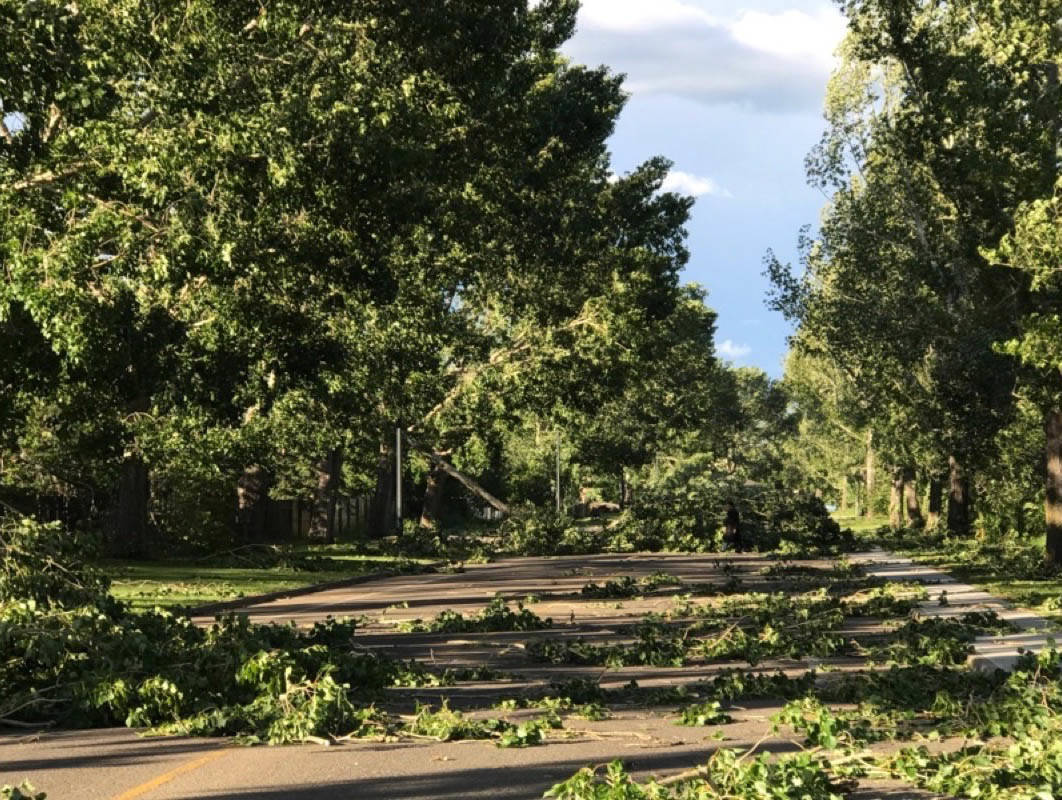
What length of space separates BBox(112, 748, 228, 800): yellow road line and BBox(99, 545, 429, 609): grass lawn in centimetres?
923

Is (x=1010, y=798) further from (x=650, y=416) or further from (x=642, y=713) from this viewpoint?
(x=650, y=416)

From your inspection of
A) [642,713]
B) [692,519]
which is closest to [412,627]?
[642,713]

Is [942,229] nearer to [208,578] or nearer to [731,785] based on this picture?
[208,578]

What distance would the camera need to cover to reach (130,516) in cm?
3197

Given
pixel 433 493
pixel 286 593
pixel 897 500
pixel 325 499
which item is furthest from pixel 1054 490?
pixel 897 500

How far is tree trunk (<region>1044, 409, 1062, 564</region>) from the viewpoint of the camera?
2655 centimetres

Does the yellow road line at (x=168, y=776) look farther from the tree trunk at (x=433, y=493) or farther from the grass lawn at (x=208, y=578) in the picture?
the tree trunk at (x=433, y=493)

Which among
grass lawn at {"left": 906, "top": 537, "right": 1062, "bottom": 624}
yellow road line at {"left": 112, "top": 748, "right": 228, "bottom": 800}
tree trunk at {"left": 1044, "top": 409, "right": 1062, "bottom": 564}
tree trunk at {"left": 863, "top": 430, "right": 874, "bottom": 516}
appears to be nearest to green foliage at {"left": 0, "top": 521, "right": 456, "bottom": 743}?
yellow road line at {"left": 112, "top": 748, "right": 228, "bottom": 800}

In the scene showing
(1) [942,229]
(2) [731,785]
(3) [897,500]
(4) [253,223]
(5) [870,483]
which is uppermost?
(1) [942,229]

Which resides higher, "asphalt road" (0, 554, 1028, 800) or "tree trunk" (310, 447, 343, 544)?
"tree trunk" (310, 447, 343, 544)

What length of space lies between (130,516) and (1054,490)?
73.1ft

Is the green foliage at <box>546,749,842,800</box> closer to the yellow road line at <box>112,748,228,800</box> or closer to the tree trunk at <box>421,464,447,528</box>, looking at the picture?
the yellow road line at <box>112,748,228,800</box>

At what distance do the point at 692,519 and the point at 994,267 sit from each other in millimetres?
18069

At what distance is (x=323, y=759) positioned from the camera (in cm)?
865
